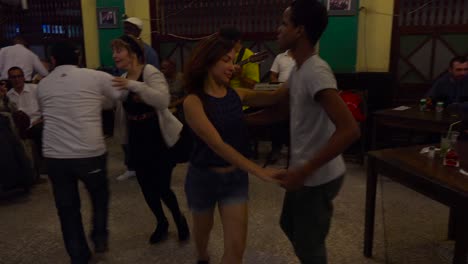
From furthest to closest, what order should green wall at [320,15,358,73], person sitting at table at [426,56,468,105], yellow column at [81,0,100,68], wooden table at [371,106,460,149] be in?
yellow column at [81,0,100,68], green wall at [320,15,358,73], person sitting at table at [426,56,468,105], wooden table at [371,106,460,149]

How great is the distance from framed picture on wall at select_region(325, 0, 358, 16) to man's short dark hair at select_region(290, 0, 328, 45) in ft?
13.3

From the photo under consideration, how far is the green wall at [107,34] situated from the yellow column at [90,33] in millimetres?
90

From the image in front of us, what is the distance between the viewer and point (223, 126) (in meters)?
1.70

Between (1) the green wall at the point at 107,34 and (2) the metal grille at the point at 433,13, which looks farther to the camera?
(1) the green wall at the point at 107,34

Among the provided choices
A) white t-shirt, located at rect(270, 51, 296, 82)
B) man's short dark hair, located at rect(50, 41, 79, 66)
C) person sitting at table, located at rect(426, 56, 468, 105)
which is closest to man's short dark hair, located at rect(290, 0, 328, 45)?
man's short dark hair, located at rect(50, 41, 79, 66)

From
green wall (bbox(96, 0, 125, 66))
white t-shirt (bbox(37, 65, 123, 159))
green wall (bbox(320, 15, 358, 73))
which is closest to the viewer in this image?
white t-shirt (bbox(37, 65, 123, 159))

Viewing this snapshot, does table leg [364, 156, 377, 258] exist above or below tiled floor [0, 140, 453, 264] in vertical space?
above

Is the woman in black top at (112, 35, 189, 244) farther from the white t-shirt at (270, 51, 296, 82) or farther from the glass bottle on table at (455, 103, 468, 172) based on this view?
the white t-shirt at (270, 51, 296, 82)

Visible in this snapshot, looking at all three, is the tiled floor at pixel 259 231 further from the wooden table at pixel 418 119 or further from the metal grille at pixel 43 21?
the metal grille at pixel 43 21

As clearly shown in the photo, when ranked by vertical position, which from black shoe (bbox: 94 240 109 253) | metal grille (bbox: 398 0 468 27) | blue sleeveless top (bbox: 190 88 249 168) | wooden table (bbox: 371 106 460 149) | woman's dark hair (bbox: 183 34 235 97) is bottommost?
black shoe (bbox: 94 240 109 253)

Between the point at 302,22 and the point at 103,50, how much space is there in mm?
5603

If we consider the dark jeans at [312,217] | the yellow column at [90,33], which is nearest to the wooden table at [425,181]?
the dark jeans at [312,217]

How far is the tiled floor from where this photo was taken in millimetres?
2512

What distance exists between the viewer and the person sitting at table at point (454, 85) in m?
3.99
